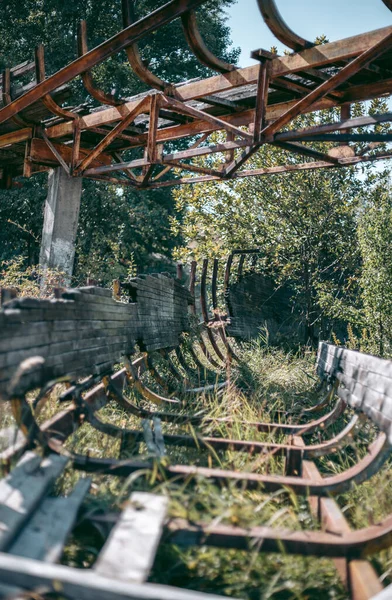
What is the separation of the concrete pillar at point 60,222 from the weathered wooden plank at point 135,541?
7134 mm

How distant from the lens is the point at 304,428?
3.65 metres

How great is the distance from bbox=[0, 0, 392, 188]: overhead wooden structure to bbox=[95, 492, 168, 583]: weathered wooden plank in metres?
3.71

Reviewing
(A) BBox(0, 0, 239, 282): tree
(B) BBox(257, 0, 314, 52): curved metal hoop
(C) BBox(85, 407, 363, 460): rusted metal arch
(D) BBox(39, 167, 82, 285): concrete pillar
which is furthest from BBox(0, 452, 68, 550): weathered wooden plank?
(A) BBox(0, 0, 239, 282): tree

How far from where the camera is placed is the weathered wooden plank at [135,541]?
1460 millimetres

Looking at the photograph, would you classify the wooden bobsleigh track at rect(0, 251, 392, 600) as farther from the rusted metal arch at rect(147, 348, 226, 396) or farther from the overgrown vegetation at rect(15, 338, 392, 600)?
the rusted metal arch at rect(147, 348, 226, 396)

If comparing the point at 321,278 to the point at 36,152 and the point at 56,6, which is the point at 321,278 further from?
the point at 56,6

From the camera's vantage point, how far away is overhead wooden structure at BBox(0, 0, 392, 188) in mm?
4422

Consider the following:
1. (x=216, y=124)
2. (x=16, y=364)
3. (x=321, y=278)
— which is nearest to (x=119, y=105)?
(x=216, y=124)

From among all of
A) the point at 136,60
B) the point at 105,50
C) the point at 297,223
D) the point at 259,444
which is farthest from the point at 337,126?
the point at 297,223

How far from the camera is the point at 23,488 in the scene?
6.29ft

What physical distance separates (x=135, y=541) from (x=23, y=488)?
522 mm

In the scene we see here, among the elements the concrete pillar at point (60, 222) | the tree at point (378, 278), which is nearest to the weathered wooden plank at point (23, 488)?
the tree at point (378, 278)

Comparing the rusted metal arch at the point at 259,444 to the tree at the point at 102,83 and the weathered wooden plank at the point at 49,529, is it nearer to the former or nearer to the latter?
the weathered wooden plank at the point at 49,529

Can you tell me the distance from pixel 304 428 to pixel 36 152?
19.8 ft
